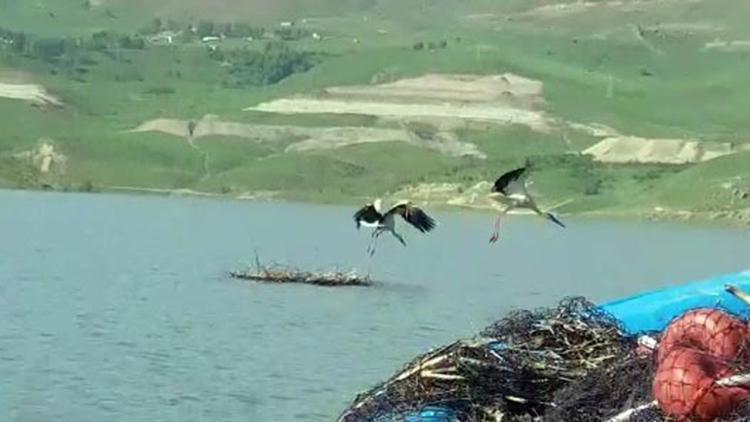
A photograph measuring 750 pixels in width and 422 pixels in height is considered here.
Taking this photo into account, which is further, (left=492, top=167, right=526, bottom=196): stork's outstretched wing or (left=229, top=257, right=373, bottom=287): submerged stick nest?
(left=229, top=257, right=373, bottom=287): submerged stick nest

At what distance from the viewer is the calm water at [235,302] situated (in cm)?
3188

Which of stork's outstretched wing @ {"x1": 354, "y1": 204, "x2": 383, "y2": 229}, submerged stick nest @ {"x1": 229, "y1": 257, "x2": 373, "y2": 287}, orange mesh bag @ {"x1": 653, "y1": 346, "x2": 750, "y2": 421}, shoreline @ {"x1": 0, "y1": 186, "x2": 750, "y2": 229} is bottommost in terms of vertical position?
shoreline @ {"x1": 0, "y1": 186, "x2": 750, "y2": 229}

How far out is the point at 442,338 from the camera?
45.4 meters

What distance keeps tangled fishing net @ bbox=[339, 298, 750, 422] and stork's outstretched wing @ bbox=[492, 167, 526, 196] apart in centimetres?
269

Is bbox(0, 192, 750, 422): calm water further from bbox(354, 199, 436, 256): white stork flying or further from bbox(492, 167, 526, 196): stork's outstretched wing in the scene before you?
bbox(492, 167, 526, 196): stork's outstretched wing

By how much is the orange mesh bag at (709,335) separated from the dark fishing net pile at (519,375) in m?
0.41

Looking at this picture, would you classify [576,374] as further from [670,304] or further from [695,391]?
[670,304]

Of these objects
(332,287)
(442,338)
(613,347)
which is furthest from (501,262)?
(613,347)

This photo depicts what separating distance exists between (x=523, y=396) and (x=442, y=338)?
35860 mm

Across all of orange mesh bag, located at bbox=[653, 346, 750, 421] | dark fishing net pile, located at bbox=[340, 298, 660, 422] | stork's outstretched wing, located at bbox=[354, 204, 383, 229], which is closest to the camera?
orange mesh bag, located at bbox=[653, 346, 750, 421]

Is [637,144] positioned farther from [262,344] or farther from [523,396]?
[523,396]

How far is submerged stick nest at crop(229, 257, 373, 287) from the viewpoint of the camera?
198 ft

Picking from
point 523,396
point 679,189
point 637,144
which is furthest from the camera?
point 637,144

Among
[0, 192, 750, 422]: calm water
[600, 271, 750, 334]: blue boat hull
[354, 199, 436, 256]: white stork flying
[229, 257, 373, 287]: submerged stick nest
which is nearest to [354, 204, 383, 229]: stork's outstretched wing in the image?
Answer: [354, 199, 436, 256]: white stork flying
